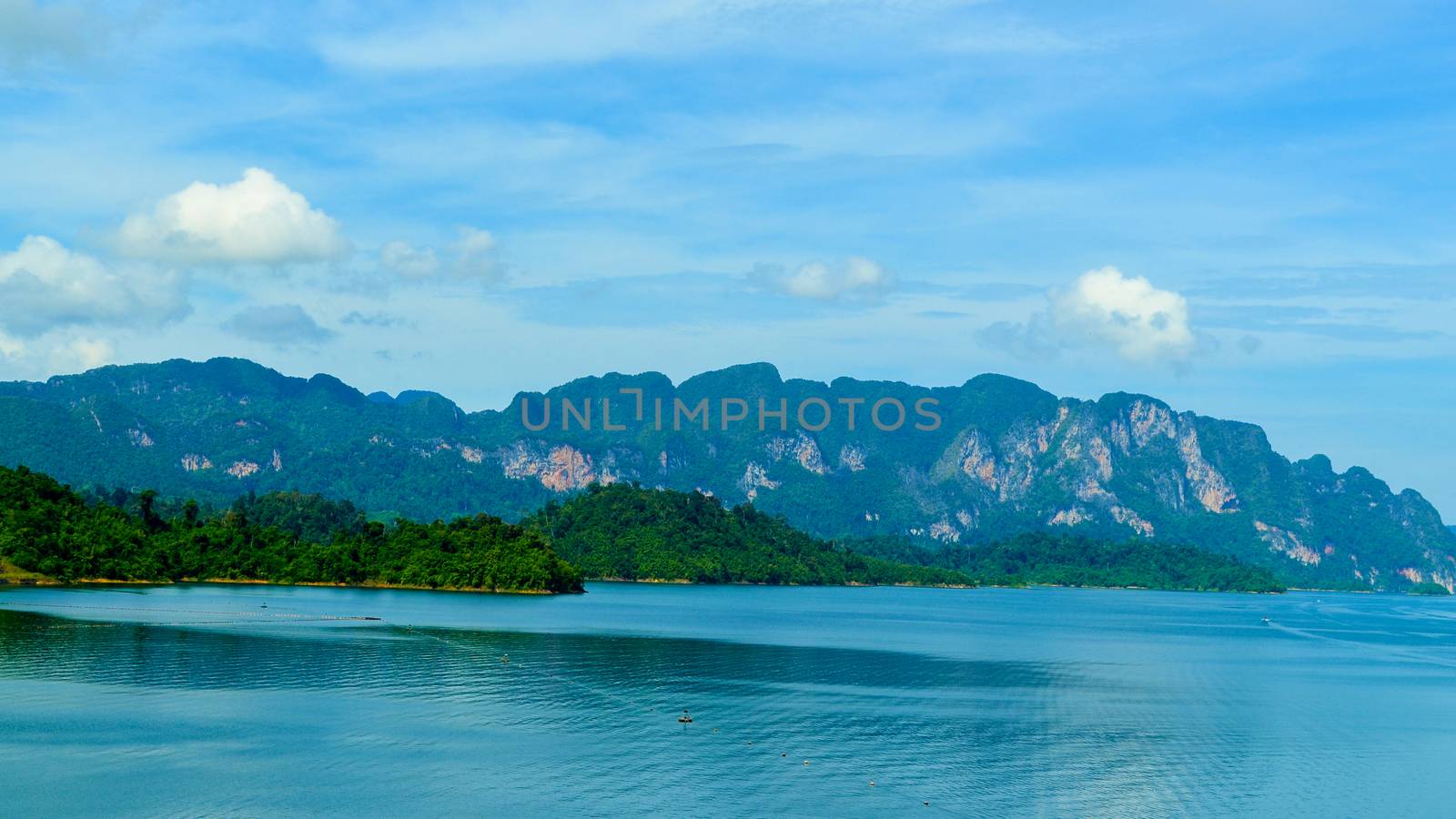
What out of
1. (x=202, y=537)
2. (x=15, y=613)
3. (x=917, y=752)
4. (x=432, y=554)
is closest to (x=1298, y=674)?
(x=917, y=752)

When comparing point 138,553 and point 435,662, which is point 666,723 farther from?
point 138,553

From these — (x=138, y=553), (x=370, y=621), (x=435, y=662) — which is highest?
(x=138, y=553)

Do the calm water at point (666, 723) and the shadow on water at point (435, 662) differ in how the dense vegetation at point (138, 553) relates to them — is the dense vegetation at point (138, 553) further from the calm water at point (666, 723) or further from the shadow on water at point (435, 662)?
the shadow on water at point (435, 662)

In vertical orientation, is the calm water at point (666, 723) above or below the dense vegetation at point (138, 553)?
below

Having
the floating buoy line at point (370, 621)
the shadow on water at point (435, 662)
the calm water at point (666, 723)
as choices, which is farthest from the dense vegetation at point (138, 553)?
the shadow on water at point (435, 662)

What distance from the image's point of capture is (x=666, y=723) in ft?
216

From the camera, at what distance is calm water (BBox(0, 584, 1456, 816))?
164ft

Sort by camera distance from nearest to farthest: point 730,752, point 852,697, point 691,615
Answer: point 730,752 < point 852,697 < point 691,615

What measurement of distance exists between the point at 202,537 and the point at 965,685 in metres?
140

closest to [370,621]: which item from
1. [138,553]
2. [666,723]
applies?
[666,723]

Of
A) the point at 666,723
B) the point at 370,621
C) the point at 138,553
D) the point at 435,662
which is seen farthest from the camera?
the point at 138,553

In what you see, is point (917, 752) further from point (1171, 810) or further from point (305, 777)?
point (305, 777)

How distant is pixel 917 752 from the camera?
5984 centimetres

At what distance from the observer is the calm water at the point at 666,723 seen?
50.1 meters
